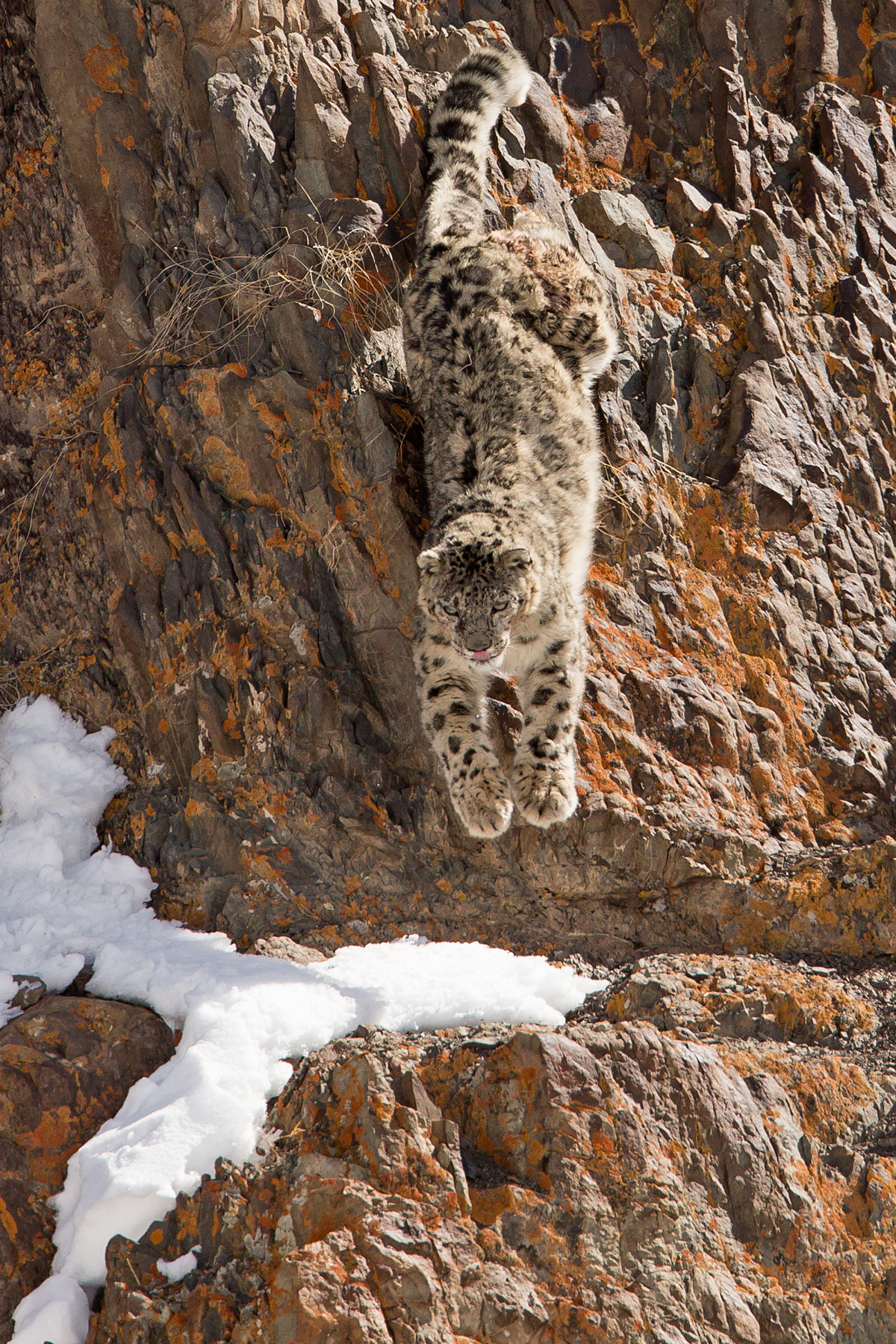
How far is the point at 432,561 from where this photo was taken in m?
5.16

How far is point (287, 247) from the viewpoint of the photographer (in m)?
5.82

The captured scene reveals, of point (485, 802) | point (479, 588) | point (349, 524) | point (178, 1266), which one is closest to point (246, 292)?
point (349, 524)

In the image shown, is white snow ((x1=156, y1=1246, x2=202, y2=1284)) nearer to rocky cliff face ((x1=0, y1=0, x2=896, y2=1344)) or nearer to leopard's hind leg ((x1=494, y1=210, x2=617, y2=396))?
rocky cliff face ((x1=0, y1=0, x2=896, y2=1344))

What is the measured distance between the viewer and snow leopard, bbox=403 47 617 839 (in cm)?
518

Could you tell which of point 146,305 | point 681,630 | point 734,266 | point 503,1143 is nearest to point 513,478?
point 681,630

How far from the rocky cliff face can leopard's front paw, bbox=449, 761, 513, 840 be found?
1.01 ft

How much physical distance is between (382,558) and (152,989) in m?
2.44

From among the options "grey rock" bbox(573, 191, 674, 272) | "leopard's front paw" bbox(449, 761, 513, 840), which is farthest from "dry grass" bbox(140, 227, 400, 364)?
"leopard's front paw" bbox(449, 761, 513, 840)

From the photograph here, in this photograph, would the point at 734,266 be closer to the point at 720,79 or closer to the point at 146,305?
the point at 720,79

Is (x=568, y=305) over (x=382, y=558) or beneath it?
over

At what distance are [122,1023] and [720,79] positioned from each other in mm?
7222

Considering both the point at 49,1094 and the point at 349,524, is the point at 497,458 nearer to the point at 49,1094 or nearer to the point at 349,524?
the point at 349,524

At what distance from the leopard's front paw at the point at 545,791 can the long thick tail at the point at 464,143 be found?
10.2ft

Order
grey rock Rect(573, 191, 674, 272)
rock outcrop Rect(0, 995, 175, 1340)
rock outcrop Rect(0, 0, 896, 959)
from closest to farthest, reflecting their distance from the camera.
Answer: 1. rock outcrop Rect(0, 995, 175, 1340)
2. rock outcrop Rect(0, 0, 896, 959)
3. grey rock Rect(573, 191, 674, 272)
